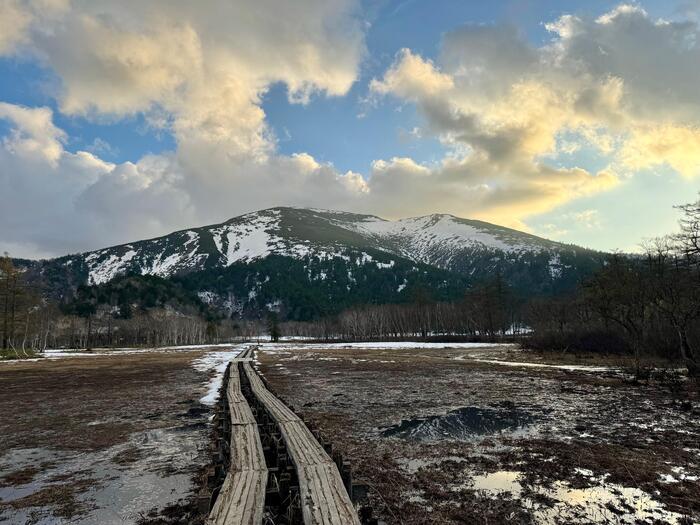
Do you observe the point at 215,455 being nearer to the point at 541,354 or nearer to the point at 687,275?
the point at 687,275

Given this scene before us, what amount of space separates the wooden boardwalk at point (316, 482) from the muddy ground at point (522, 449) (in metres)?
1.04

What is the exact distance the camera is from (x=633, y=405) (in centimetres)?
1947

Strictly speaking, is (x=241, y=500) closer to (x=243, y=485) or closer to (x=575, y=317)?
(x=243, y=485)

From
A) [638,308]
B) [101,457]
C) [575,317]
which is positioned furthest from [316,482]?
[575,317]

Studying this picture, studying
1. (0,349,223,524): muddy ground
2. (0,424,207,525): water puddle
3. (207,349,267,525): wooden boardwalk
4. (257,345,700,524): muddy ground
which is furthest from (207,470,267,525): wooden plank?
(257,345,700,524): muddy ground

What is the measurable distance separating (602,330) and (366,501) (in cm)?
5436

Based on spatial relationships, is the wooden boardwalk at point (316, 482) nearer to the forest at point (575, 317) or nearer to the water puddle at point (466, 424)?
the water puddle at point (466, 424)

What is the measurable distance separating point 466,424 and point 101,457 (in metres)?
12.6

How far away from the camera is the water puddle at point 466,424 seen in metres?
14.6

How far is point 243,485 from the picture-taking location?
325 inches

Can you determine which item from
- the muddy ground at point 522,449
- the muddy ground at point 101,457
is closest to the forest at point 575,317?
the muddy ground at point 522,449

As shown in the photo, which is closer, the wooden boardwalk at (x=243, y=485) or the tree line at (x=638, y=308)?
the wooden boardwalk at (x=243, y=485)

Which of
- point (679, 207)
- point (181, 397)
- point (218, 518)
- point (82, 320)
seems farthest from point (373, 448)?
point (82, 320)

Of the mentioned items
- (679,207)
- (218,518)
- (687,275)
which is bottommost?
(218,518)
